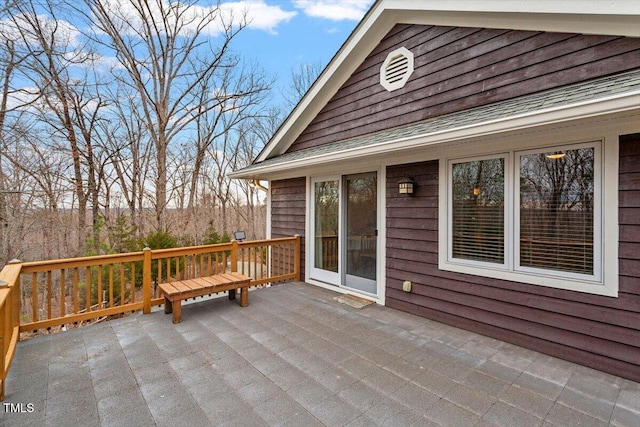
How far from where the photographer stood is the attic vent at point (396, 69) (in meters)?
4.34

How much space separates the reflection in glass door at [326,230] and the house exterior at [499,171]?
0.21 feet

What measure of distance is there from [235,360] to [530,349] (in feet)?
9.26

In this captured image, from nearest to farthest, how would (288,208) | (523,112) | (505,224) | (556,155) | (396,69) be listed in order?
(523,112)
(556,155)
(505,224)
(396,69)
(288,208)

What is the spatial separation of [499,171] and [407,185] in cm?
104

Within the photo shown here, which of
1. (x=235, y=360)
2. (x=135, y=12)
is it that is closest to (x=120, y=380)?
(x=235, y=360)

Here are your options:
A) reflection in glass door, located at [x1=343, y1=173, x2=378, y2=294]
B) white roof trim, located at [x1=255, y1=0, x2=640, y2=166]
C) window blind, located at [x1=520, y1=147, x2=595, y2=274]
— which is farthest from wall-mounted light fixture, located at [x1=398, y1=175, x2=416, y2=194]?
white roof trim, located at [x1=255, y1=0, x2=640, y2=166]

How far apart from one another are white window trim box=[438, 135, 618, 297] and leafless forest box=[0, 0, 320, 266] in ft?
23.9

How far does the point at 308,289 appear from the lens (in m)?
5.23

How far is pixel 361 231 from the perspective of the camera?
4.83 metres

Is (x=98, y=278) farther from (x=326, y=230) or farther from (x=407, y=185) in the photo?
(x=407, y=185)

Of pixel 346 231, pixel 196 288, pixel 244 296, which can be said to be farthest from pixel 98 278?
pixel 346 231

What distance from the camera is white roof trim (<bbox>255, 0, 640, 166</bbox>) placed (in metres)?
2.70

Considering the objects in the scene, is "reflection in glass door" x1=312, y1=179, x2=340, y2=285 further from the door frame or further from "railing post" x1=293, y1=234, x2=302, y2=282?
"railing post" x1=293, y1=234, x2=302, y2=282

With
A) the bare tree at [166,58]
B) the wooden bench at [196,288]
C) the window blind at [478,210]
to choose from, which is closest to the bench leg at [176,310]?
the wooden bench at [196,288]
